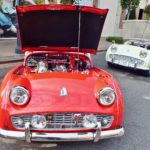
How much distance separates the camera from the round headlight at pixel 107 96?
3709mm

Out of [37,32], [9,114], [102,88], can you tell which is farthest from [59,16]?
[9,114]

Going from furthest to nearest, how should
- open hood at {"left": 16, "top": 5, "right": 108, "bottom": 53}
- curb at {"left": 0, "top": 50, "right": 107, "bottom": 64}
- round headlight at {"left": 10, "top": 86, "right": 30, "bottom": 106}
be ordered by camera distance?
1. curb at {"left": 0, "top": 50, "right": 107, "bottom": 64}
2. open hood at {"left": 16, "top": 5, "right": 108, "bottom": 53}
3. round headlight at {"left": 10, "top": 86, "right": 30, "bottom": 106}

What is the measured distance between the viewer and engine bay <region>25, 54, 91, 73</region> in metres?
4.89

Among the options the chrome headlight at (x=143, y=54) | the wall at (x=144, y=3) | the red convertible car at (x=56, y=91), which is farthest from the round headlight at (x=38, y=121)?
the wall at (x=144, y=3)

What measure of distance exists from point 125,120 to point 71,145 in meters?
1.43

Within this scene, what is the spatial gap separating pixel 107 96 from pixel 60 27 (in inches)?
66.6

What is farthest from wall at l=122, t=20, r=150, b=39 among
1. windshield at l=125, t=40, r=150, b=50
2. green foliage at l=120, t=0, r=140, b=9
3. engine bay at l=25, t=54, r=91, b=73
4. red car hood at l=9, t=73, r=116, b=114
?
red car hood at l=9, t=73, r=116, b=114

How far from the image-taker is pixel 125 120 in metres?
5.12

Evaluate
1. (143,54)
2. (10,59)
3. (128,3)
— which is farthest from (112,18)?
(10,59)

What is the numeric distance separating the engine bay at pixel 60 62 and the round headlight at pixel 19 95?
48.3 inches

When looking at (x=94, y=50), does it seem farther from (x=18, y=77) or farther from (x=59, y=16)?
(x=18, y=77)

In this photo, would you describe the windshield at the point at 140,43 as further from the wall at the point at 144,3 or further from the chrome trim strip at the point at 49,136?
the wall at the point at 144,3

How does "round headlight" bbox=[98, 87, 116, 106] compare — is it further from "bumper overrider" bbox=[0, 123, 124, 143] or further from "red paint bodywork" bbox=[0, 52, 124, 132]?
"bumper overrider" bbox=[0, 123, 124, 143]

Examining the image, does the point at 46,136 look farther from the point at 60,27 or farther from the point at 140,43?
the point at 140,43
